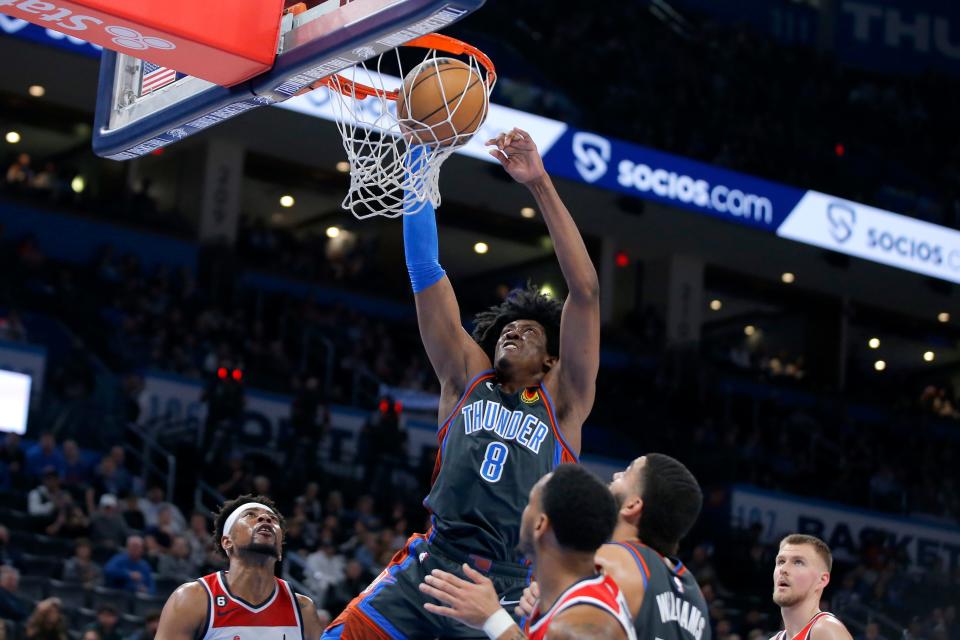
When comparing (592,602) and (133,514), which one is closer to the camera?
(592,602)

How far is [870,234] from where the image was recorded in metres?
19.6

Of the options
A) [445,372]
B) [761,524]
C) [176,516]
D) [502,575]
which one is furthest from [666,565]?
[761,524]

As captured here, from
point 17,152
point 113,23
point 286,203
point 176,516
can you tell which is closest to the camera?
point 113,23

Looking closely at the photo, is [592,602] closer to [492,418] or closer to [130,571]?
[492,418]

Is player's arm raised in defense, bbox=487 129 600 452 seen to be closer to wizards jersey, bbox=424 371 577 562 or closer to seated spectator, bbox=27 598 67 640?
wizards jersey, bbox=424 371 577 562

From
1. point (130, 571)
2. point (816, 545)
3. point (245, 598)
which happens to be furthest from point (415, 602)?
point (130, 571)

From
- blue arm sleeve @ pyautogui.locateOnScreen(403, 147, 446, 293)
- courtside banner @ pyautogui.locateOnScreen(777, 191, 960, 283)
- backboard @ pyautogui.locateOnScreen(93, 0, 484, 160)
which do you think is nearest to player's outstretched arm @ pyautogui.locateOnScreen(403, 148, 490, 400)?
blue arm sleeve @ pyautogui.locateOnScreen(403, 147, 446, 293)

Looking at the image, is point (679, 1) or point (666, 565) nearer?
point (666, 565)

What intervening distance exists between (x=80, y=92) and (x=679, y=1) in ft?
38.1

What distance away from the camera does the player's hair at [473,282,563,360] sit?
17.4 feet

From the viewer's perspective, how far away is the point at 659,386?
20.3 metres

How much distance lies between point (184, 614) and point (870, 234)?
15.4m

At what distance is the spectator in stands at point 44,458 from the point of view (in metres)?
12.2

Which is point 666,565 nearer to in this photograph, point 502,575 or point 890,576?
point 502,575
